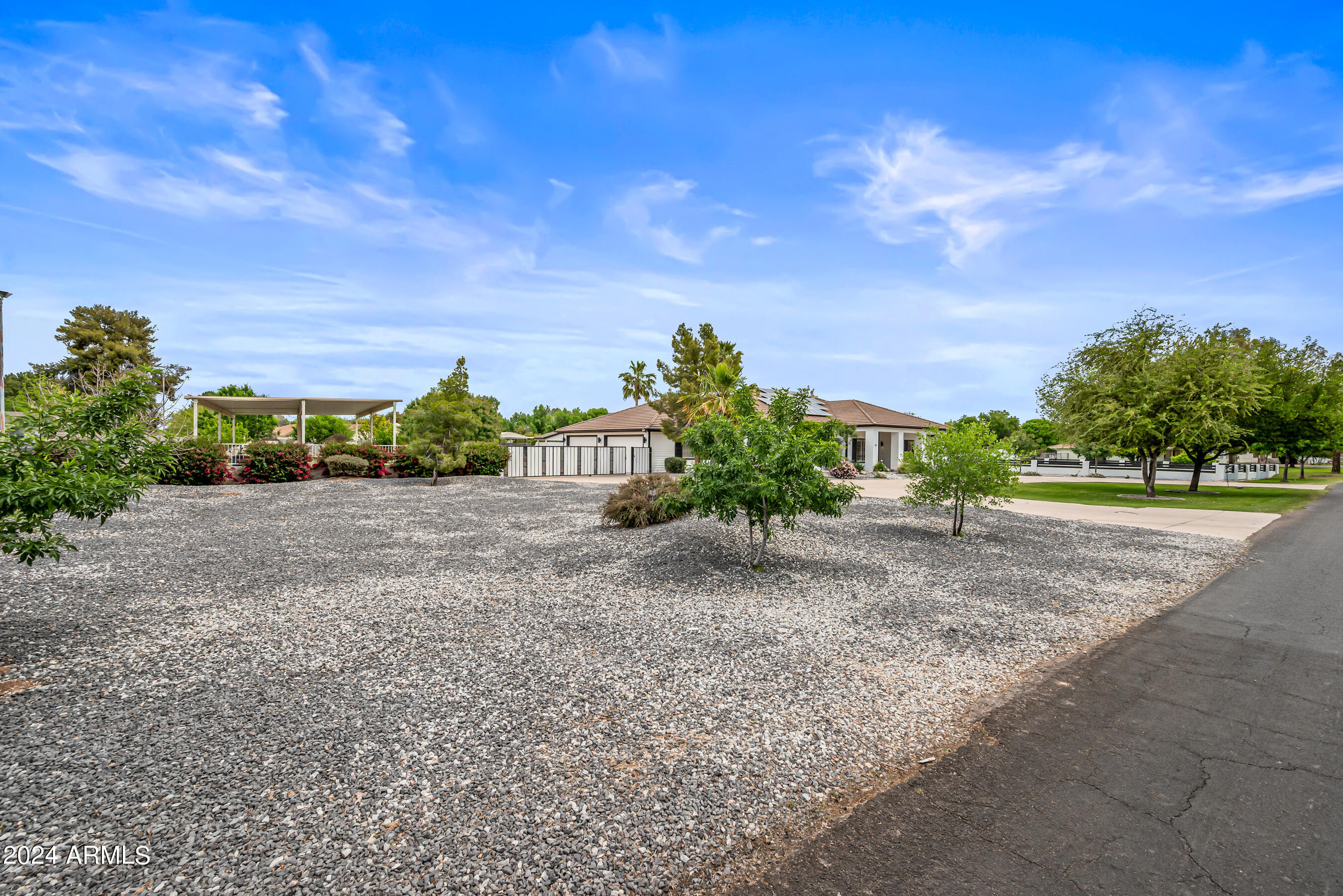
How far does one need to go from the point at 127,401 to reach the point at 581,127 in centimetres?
1244

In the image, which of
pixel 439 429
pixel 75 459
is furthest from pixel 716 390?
pixel 75 459

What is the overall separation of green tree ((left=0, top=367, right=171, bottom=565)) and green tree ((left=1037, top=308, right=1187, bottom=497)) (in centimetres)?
2528

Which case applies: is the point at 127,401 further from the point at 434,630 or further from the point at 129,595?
the point at 434,630

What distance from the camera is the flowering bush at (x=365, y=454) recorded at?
20.9m

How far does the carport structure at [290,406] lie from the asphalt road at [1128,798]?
80.9ft

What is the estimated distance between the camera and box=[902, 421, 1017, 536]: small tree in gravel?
9.95m

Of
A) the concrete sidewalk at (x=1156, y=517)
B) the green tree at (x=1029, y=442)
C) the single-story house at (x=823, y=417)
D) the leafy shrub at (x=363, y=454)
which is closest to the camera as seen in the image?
the concrete sidewalk at (x=1156, y=517)

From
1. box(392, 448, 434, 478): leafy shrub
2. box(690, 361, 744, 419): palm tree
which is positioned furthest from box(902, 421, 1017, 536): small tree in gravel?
box(392, 448, 434, 478): leafy shrub

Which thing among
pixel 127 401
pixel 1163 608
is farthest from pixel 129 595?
pixel 1163 608

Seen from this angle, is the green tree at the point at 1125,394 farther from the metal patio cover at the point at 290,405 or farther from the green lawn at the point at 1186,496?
the metal patio cover at the point at 290,405

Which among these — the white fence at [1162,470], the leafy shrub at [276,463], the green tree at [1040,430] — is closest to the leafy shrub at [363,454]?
the leafy shrub at [276,463]

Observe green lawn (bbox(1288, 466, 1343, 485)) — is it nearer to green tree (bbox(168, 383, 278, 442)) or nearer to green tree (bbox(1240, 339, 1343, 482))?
green tree (bbox(1240, 339, 1343, 482))

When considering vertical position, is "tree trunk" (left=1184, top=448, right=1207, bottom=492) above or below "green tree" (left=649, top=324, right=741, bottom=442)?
below

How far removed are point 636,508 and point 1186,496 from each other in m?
22.6
